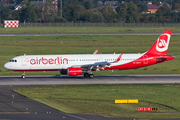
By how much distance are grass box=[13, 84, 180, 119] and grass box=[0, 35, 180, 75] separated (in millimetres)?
19397

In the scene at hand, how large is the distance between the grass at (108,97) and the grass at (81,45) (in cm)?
1940

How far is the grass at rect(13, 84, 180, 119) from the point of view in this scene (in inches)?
1072

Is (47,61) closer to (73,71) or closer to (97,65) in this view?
(73,71)

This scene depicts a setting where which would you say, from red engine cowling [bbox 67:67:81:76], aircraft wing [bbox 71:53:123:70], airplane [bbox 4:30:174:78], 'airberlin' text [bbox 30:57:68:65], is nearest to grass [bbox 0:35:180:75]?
airplane [bbox 4:30:174:78]

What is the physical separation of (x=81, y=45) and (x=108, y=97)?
5416 centimetres

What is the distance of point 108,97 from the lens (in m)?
32.9

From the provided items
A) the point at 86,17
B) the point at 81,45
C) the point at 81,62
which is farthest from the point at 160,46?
the point at 86,17

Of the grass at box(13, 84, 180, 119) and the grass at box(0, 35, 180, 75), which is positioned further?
the grass at box(0, 35, 180, 75)

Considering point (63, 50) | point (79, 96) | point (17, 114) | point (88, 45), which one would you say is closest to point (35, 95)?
point (79, 96)

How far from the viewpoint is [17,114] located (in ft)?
85.6

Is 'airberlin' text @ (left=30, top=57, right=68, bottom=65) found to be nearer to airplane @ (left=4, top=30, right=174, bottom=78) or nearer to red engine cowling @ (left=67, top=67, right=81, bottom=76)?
airplane @ (left=4, top=30, right=174, bottom=78)

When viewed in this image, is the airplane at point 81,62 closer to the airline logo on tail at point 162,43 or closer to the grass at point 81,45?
the airline logo on tail at point 162,43

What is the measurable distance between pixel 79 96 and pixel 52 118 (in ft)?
29.2

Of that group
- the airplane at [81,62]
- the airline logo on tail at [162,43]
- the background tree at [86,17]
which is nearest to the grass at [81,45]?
the airline logo on tail at [162,43]
